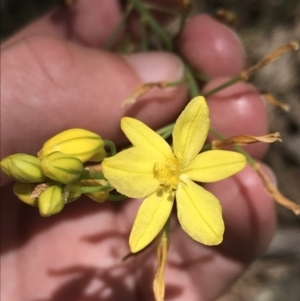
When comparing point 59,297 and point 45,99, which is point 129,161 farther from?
point 59,297

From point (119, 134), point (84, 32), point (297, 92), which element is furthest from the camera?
point (297, 92)

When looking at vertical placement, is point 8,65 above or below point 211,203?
above

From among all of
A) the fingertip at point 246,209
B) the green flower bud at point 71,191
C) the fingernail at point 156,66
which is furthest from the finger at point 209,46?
the green flower bud at point 71,191

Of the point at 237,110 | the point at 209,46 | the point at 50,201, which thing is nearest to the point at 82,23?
the point at 209,46

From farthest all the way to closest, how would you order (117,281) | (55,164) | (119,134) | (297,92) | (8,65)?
(297,92) < (117,281) < (119,134) < (8,65) < (55,164)

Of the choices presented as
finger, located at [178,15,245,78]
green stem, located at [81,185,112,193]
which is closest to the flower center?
green stem, located at [81,185,112,193]

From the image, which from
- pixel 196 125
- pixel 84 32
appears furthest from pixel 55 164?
pixel 84 32

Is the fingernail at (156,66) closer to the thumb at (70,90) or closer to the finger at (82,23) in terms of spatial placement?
the thumb at (70,90)
